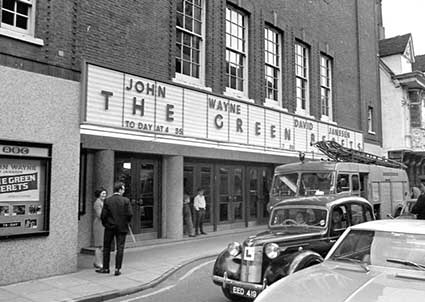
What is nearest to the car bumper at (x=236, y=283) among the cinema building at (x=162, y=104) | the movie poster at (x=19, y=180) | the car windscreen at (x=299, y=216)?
the car windscreen at (x=299, y=216)

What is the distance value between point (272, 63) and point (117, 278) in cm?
1149

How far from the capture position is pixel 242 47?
15.8 metres

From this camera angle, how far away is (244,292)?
6047 mm

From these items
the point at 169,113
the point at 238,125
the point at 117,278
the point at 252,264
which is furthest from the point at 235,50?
the point at 252,264

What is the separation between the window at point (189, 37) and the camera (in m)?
13.2

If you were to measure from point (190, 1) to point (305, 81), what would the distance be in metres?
7.48

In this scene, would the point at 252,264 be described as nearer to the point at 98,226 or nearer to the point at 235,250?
the point at 235,250

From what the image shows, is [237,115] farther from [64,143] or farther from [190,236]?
[64,143]

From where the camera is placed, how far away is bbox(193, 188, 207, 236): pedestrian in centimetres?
1418

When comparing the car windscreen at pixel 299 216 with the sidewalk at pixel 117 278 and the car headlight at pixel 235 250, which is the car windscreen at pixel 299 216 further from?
the sidewalk at pixel 117 278

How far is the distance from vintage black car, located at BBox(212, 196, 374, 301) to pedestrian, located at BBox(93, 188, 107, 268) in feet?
11.9

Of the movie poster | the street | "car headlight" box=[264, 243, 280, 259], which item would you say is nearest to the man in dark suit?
the street

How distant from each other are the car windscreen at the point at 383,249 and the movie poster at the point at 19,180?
6.04 meters

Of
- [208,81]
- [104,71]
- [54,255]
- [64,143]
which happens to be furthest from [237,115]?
[54,255]
